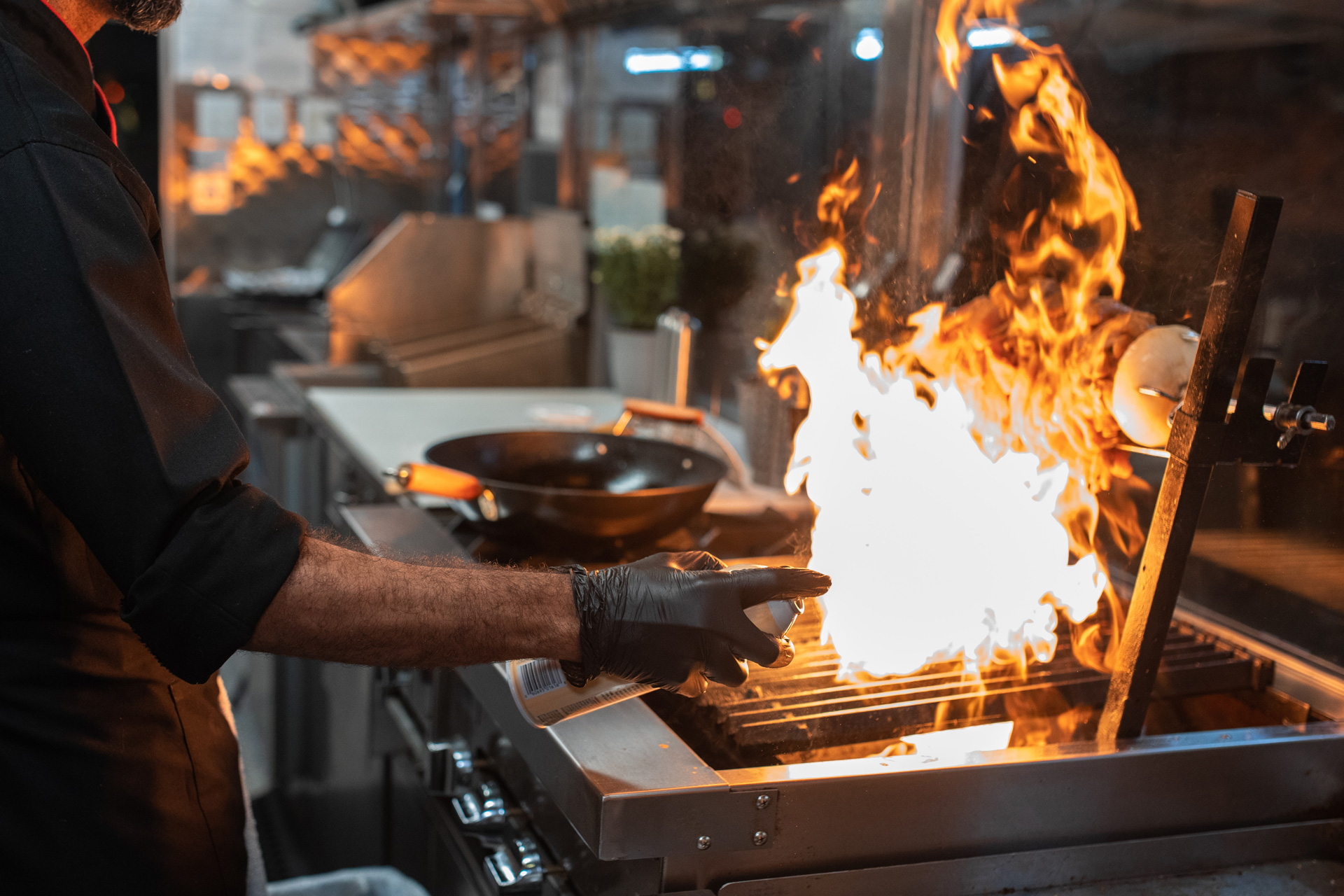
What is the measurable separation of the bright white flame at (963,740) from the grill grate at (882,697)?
14 millimetres

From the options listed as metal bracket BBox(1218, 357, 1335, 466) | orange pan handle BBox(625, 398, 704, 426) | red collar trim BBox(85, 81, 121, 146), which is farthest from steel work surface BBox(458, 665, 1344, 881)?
orange pan handle BBox(625, 398, 704, 426)

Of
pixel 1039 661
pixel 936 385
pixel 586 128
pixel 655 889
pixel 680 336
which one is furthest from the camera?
pixel 586 128

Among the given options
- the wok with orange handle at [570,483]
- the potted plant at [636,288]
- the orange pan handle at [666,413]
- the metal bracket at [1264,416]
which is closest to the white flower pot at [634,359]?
the potted plant at [636,288]

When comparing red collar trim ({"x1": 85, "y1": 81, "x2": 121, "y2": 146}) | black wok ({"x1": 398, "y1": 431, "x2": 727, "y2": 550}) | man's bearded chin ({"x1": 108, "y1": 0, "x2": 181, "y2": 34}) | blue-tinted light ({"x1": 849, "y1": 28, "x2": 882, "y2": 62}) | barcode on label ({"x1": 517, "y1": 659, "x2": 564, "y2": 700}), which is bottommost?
black wok ({"x1": 398, "y1": 431, "x2": 727, "y2": 550})

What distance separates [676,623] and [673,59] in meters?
2.21

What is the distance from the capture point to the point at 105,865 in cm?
95

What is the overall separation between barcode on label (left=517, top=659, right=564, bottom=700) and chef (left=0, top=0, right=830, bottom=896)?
0.02m

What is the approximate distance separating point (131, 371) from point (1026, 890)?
0.84m

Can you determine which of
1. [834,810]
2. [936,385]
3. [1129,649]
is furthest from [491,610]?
[936,385]

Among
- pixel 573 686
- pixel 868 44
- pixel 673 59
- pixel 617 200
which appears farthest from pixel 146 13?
pixel 617 200

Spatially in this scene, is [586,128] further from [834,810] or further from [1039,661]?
[834,810]

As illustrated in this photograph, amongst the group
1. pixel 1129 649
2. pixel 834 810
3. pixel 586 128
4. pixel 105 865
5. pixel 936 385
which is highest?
pixel 586 128

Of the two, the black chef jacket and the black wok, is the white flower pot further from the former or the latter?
the black chef jacket

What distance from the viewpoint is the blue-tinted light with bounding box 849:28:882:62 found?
6.32 feet
